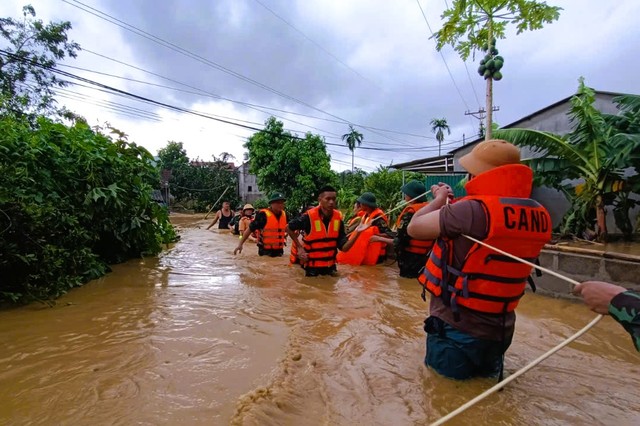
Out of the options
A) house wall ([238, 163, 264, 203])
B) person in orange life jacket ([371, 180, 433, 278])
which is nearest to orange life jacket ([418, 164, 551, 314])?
person in orange life jacket ([371, 180, 433, 278])

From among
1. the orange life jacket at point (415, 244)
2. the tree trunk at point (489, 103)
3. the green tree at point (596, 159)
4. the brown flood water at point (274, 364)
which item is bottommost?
the brown flood water at point (274, 364)

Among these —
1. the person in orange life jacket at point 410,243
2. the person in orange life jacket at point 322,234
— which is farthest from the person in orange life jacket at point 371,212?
the person in orange life jacket at point 322,234

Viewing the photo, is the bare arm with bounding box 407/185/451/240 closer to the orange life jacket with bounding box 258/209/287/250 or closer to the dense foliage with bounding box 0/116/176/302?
Answer: the dense foliage with bounding box 0/116/176/302

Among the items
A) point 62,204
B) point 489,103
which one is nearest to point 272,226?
point 62,204

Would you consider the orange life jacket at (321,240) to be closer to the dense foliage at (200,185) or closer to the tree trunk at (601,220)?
the tree trunk at (601,220)

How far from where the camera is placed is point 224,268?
23.6 ft

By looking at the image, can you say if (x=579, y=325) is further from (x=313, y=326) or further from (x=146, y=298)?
(x=146, y=298)

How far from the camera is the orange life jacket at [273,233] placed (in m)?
7.68

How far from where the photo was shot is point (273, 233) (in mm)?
7879

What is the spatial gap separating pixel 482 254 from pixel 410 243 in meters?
3.55

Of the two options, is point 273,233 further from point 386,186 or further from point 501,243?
point 386,186

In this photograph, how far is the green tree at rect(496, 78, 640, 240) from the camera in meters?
6.47

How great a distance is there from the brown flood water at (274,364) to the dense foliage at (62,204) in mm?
Result: 435

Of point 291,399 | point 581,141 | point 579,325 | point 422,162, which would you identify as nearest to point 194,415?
point 291,399
